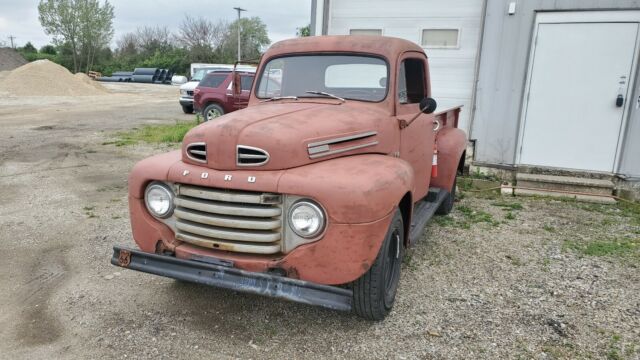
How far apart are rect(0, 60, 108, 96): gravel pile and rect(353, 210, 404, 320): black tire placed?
94.7 feet

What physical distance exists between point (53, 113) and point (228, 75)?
7.97 metres

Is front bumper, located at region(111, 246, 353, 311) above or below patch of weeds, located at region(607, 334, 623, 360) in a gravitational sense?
above

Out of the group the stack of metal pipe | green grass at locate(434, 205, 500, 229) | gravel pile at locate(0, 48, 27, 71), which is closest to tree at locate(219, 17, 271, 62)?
the stack of metal pipe

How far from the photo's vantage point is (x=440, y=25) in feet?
25.2

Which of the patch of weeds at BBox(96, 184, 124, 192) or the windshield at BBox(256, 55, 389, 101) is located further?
the patch of weeds at BBox(96, 184, 124, 192)

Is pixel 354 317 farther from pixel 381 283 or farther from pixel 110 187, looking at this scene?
pixel 110 187

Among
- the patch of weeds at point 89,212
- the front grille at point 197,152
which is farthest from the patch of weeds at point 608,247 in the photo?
the patch of weeds at point 89,212

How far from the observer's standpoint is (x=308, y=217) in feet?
8.95

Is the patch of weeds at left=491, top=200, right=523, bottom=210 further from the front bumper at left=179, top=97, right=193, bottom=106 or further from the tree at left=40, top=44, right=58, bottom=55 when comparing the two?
the tree at left=40, top=44, right=58, bottom=55

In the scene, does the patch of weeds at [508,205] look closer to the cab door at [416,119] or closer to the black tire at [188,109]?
the cab door at [416,119]

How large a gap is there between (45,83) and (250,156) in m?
29.8

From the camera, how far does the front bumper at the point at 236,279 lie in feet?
8.70

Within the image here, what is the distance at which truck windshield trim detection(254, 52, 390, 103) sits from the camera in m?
3.89

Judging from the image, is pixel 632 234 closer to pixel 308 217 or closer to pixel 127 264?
pixel 308 217
